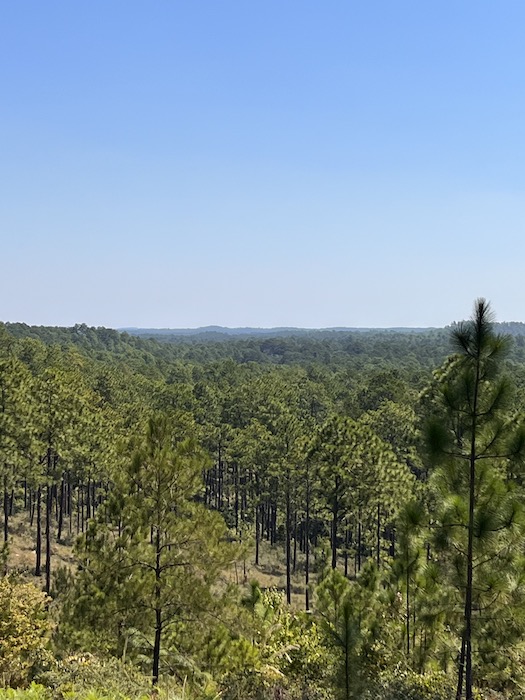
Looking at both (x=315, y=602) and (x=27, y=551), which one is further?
(x=27, y=551)

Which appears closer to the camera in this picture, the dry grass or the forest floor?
the dry grass

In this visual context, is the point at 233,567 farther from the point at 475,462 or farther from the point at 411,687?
the point at 475,462

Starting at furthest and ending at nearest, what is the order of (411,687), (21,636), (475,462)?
(21,636)
(411,687)
(475,462)

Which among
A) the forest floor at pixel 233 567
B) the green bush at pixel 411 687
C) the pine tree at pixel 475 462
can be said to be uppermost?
the pine tree at pixel 475 462

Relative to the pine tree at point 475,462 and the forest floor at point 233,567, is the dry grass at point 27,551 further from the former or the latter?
the pine tree at point 475,462

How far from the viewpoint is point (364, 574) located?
48.0ft

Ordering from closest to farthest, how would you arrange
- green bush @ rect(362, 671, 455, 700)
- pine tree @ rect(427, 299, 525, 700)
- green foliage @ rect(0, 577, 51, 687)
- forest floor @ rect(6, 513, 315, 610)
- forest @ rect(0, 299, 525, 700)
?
1. pine tree @ rect(427, 299, 525, 700)
2. forest @ rect(0, 299, 525, 700)
3. green bush @ rect(362, 671, 455, 700)
4. green foliage @ rect(0, 577, 51, 687)
5. forest floor @ rect(6, 513, 315, 610)

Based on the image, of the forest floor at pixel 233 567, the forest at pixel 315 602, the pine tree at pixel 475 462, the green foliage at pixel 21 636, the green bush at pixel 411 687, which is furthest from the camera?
the forest floor at pixel 233 567

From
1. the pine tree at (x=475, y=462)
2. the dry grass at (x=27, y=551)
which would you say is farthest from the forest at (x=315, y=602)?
the dry grass at (x=27, y=551)

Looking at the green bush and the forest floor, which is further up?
the green bush

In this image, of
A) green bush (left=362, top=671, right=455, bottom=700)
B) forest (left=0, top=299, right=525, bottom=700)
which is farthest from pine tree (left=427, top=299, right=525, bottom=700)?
green bush (left=362, top=671, right=455, bottom=700)

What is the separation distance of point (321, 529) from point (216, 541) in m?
34.9

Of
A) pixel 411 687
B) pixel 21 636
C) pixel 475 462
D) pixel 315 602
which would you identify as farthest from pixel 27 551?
pixel 475 462

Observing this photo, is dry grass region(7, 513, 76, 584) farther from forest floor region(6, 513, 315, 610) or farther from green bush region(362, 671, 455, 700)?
green bush region(362, 671, 455, 700)
